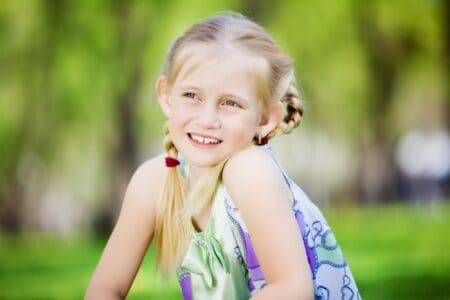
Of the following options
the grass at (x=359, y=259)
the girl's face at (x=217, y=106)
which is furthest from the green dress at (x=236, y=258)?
the grass at (x=359, y=259)

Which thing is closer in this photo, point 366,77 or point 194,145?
point 194,145

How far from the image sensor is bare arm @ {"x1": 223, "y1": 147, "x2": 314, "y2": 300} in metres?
2.23

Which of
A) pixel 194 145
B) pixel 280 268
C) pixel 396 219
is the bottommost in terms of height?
pixel 280 268

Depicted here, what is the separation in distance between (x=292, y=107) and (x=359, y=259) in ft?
16.2

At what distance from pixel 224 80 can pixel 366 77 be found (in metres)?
8.39

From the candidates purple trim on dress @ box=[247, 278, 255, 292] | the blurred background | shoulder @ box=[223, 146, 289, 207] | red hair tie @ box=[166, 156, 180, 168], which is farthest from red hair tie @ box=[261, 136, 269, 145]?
the blurred background

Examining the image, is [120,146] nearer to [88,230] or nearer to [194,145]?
[88,230]

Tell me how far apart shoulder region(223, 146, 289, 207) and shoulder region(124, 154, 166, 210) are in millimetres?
261

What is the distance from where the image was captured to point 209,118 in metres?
A: 2.38

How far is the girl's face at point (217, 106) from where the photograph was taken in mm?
2383

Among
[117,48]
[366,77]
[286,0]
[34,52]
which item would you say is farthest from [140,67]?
[366,77]

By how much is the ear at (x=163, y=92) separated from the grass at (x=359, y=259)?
2.04m

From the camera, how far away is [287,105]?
101 inches

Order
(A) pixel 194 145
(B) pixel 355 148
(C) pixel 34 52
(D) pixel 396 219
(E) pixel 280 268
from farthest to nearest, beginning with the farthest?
(B) pixel 355 148 < (D) pixel 396 219 < (C) pixel 34 52 < (A) pixel 194 145 < (E) pixel 280 268
